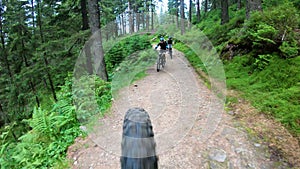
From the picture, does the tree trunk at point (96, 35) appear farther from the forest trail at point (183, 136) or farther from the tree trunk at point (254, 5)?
the tree trunk at point (254, 5)

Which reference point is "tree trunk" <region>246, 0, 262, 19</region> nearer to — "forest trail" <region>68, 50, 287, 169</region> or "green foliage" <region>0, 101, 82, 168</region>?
"forest trail" <region>68, 50, 287, 169</region>

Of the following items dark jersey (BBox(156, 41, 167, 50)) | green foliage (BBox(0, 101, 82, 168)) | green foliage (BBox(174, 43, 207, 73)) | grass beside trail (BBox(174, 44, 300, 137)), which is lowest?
green foliage (BBox(0, 101, 82, 168))

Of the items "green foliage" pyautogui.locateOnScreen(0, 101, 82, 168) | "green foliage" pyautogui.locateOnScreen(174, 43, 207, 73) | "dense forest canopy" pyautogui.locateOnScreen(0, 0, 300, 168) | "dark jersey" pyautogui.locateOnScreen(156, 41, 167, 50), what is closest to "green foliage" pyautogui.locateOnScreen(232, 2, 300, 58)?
"dense forest canopy" pyautogui.locateOnScreen(0, 0, 300, 168)

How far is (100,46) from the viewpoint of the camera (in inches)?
334

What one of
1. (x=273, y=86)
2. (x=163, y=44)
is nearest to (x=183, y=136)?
(x=273, y=86)

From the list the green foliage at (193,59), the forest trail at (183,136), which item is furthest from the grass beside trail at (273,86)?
the green foliage at (193,59)

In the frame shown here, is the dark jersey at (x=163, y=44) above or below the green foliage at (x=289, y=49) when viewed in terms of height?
above

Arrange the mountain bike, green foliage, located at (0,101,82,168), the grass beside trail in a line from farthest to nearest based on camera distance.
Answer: the mountain bike
the grass beside trail
green foliage, located at (0,101,82,168)

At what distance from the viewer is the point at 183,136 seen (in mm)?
5113

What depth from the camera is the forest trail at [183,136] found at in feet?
14.1

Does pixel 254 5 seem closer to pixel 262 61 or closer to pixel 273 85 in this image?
pixel 262 61

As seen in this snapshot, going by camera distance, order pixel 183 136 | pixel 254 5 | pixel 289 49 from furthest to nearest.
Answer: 1. pixel 254 5
2. pixel 289 49
3. pixel 183 136

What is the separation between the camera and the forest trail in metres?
4.31

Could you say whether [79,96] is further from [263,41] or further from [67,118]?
[263,41]
